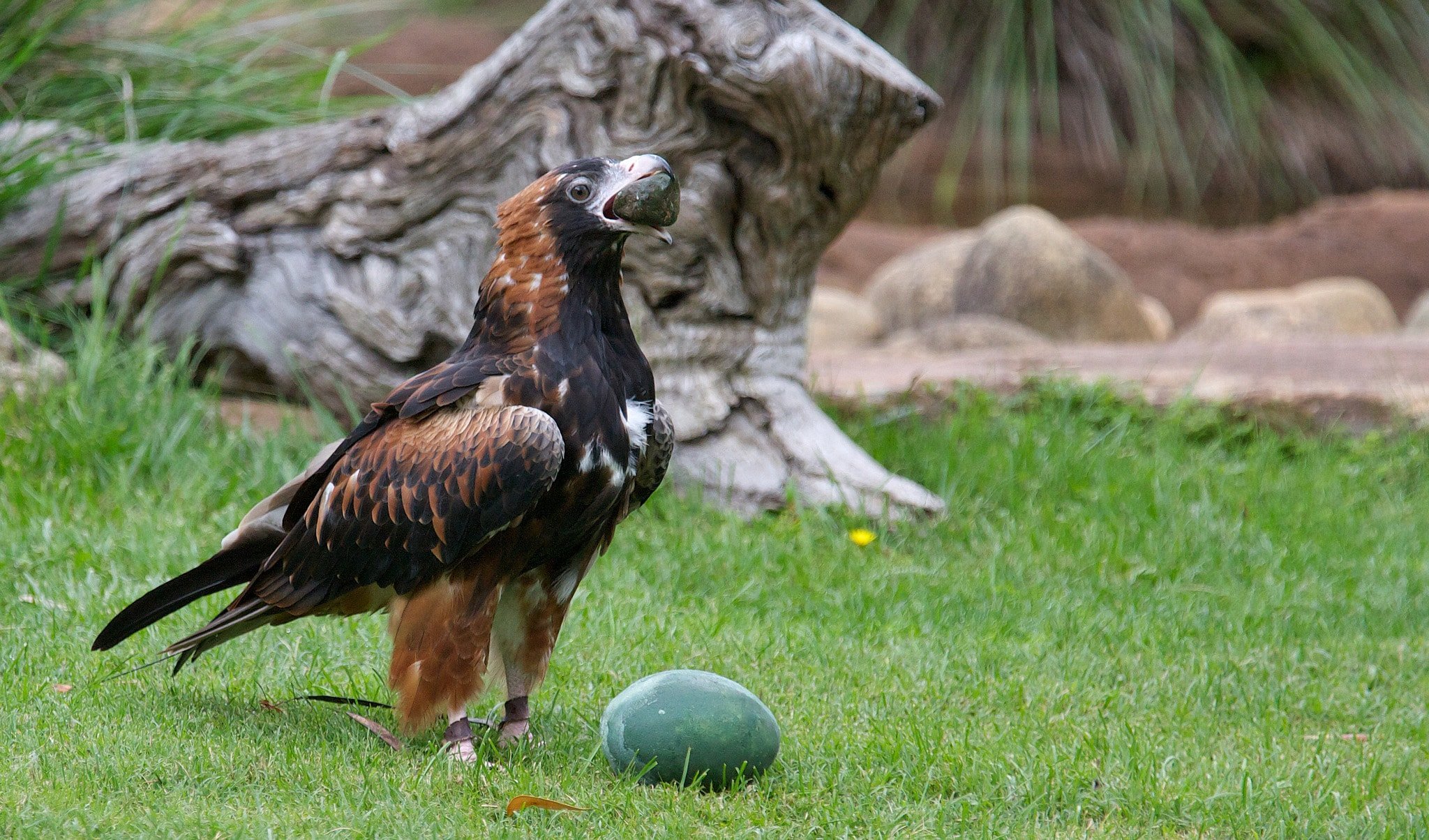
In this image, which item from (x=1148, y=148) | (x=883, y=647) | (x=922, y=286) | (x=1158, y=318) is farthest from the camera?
(x=1148, y=148)

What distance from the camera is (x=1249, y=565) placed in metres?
→ 4.96

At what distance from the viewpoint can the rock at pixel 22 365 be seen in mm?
5168

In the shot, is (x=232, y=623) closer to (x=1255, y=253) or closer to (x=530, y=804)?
(x=530, y=804)

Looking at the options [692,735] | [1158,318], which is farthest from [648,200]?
[1158,318]

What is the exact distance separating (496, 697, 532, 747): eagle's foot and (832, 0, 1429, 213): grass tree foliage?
1005 cm

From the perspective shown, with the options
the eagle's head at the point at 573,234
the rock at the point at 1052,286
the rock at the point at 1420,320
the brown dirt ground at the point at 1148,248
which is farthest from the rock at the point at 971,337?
the eagle's head at the point at 573,234

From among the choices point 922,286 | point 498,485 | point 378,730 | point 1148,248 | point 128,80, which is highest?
point 498,485

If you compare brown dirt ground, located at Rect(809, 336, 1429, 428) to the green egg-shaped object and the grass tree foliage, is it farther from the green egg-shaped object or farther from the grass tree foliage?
the grass tree foliage

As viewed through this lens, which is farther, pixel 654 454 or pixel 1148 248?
pixel 1148 248

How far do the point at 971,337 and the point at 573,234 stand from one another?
580 centimetres

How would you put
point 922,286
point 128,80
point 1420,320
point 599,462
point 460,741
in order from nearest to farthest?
point 599,462
point 460,741
point 128,80
point 1420,320
point 922,286

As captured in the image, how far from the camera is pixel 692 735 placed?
294 cm

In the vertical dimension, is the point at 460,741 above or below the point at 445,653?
below

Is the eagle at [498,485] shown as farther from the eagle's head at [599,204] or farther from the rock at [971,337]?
the rock at [971,337]
